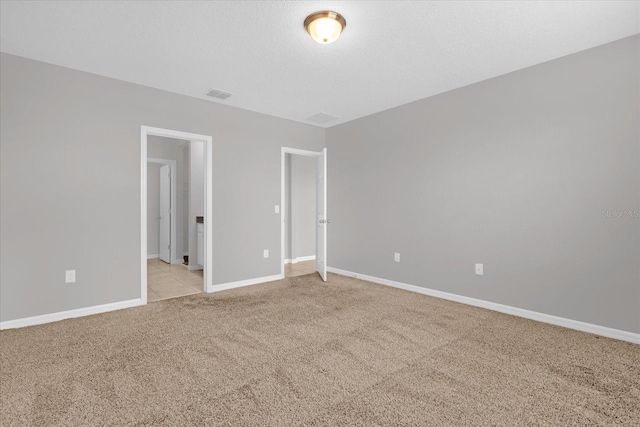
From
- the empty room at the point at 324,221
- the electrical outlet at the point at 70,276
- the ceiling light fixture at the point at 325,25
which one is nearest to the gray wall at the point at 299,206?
the empty room at the point at 324,221

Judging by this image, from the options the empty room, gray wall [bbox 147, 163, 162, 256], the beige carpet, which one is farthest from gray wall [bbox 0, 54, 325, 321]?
A: gray wall [bbox 147, 163, 162, 256]

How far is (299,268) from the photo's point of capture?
18.5ft

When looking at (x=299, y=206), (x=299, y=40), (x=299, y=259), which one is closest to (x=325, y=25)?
(x=299, y=40)

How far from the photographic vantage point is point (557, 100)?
9.48ft

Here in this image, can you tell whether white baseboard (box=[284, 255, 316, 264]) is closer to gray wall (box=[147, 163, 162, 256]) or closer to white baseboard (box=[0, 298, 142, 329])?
gray wall (box=[147, 163, 162, 256])

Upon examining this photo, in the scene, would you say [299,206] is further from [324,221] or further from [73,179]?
[73,179]

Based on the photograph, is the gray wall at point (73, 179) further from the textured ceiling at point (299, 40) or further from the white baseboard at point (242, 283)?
the textured ceiling at point (299, 40)

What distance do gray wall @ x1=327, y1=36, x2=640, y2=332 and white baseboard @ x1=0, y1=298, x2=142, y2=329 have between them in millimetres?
3196

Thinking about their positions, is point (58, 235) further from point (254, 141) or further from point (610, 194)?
point (610, 194)

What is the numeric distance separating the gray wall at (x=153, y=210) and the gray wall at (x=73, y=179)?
3.33 m

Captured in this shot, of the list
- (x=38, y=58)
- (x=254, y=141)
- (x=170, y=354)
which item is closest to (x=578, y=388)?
(x=170, y=354)

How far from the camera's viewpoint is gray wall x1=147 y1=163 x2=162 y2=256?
258 inches

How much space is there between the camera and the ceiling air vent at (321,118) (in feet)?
15.2

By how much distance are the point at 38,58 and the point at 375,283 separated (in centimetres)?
454
